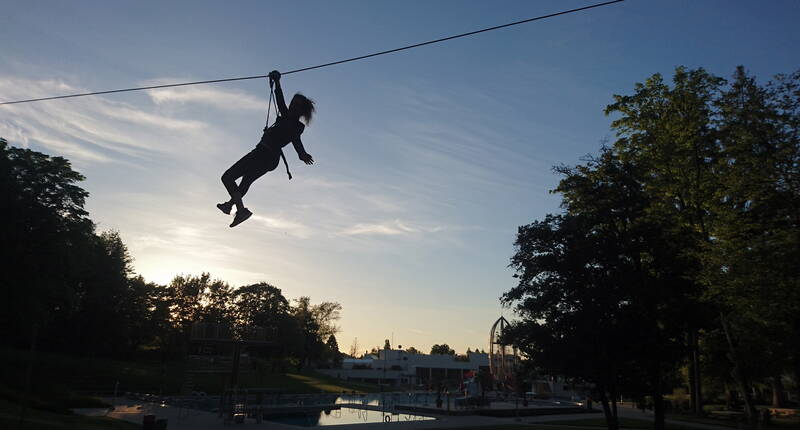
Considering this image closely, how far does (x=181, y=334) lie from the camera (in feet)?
214

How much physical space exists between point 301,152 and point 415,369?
94.1 m

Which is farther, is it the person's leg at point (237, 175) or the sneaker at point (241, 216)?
the sneaker at point (241, 216)

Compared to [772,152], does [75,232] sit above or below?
below

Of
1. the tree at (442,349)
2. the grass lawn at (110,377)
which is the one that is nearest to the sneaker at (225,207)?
the grass lawn at (110,377)

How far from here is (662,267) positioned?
21516 mm

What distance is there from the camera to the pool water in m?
32.4

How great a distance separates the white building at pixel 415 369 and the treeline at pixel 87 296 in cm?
705

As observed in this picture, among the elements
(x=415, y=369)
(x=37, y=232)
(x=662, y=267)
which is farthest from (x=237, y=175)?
(x=415, y=369)

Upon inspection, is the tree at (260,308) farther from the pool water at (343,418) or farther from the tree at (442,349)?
the tree at (442,349)

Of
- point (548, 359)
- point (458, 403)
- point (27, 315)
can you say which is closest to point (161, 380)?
point (27, 315)

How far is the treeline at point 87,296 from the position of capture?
A: 32.7 metres

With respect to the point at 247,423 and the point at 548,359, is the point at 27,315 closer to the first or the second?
the point at 247,423

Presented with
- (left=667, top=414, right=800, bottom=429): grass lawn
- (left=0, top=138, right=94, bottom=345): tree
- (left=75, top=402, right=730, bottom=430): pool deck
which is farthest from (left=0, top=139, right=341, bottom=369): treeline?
(left=667, top=414, right=800, bottom=429): grass lawn

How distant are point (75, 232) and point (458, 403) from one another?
103ft
